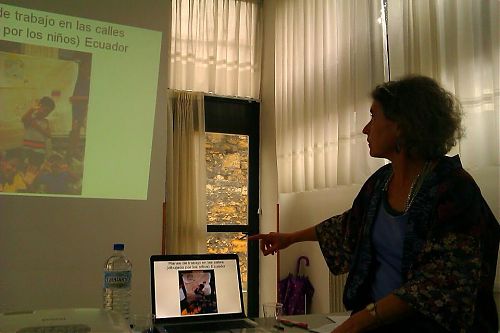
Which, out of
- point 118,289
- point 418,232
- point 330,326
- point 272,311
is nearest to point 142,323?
point 118,289

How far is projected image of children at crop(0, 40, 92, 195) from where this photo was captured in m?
3.21

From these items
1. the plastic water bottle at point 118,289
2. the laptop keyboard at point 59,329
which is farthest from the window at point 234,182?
the laptop keyboard at point 59,329

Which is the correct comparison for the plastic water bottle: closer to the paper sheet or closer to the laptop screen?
the laptop screen

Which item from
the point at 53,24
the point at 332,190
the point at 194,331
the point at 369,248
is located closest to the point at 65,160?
the point at 53,24

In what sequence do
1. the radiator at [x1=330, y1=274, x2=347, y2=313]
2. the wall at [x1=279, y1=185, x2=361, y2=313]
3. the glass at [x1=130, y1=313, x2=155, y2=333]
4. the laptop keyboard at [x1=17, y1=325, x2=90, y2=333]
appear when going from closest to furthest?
the laptop keyboard at [x1=17, y1=325, x2=90, y2=333]
the glass at [x1=130, y1=313, x2=155, y2=333]
the radiator at [x1=330, y1=274, x2=347, y2=313]
the wall at [x1=279, y1=185, x2=361, y2=313]

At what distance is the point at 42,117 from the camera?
129 inches

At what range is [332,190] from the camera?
3.34 m

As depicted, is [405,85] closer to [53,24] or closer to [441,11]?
[441,11]

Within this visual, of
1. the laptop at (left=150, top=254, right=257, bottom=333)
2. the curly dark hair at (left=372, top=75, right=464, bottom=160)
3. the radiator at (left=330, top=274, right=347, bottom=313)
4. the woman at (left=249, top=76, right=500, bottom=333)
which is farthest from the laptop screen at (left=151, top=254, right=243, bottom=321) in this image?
the radiator at (left=330, top=274, right=347, bottom=313)

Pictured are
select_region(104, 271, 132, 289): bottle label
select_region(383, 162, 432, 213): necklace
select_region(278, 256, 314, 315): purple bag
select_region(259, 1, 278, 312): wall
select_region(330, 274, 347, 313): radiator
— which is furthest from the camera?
select_region(259, 1, 278, 312): wall

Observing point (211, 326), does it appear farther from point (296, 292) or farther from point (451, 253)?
point (296, 292)

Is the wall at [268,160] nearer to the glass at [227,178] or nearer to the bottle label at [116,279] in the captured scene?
the glass at [227,178]

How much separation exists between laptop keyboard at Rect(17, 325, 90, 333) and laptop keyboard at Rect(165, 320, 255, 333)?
0.63 meters

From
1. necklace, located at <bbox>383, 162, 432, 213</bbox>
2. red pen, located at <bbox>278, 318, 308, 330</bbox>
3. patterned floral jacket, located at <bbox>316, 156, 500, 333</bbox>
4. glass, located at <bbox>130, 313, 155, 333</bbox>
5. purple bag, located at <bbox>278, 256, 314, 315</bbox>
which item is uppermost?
necklace, located at <bbox>383, 162, 432, 213</bbox>
